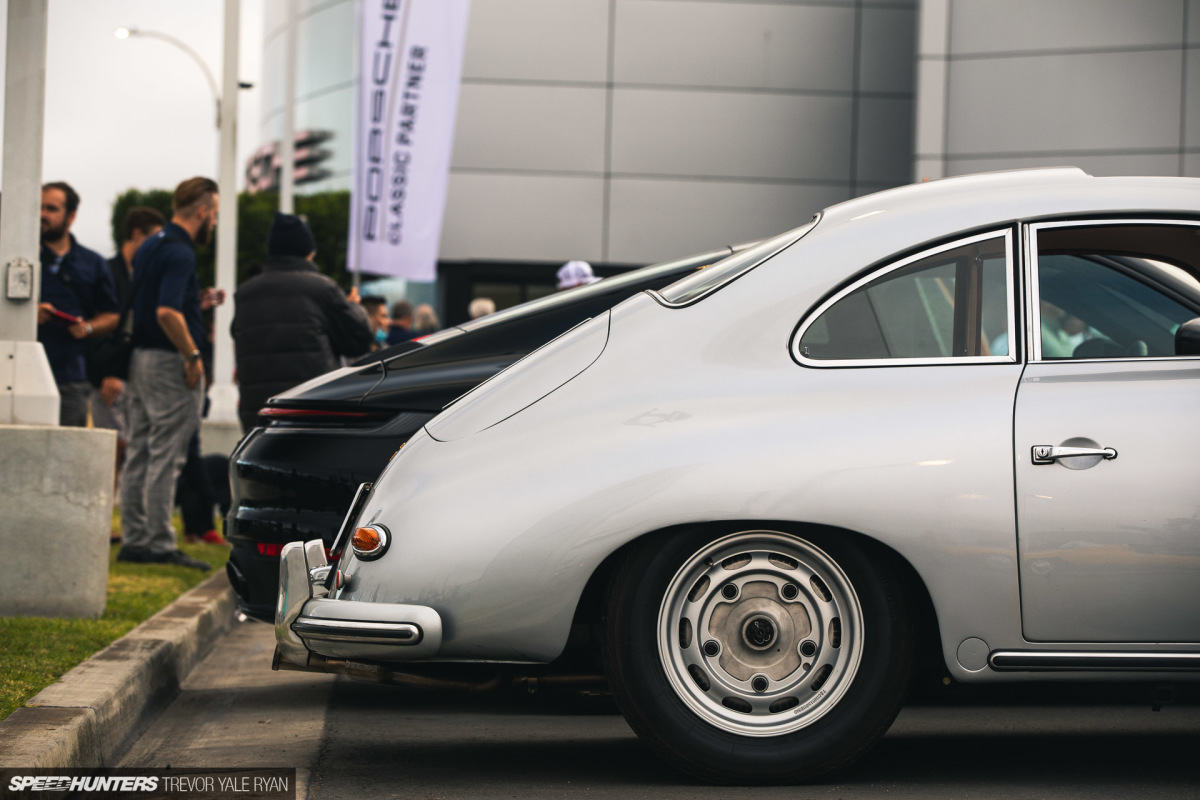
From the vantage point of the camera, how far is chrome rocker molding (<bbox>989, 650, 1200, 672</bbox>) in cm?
351

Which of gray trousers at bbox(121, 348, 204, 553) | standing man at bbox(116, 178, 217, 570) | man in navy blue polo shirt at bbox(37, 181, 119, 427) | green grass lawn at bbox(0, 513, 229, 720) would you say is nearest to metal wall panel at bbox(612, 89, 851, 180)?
standing man at bbox(116, 178, 217, 570)

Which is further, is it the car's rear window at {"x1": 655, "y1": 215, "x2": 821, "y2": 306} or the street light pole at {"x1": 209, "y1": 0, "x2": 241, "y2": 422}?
the street light pole at {"x1": 209, "y1": 0, "x2": 241, "y2": 422}

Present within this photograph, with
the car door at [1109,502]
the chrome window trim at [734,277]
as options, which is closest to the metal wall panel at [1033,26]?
the chrome window trim at [734,277]

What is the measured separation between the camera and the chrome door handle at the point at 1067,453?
3508 mm

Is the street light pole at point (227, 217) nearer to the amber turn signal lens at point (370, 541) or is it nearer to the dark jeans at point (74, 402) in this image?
the dark jeans at point (74, 402)

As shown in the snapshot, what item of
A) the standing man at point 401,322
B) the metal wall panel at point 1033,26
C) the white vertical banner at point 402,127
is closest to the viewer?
the standing man at point 401,322

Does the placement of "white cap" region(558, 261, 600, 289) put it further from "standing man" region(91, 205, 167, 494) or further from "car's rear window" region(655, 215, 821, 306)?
"car's rear window" region(655, 215, 821, 306)

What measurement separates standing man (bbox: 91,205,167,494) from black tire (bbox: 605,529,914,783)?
18.8ft

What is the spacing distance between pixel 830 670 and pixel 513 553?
2.86 feet

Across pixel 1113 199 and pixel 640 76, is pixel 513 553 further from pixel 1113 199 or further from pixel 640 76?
pixel 640 76

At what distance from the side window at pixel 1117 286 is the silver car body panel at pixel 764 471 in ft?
0.27

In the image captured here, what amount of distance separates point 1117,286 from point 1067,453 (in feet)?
1.97

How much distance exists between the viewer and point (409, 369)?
16.3 feet

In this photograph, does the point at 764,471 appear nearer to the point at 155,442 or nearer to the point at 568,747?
the point at 568,747
